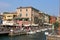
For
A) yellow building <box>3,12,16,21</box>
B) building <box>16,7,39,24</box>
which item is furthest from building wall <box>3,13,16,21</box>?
building <box>16,7,39,24</box>

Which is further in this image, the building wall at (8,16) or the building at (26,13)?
the building wall at (8,16)

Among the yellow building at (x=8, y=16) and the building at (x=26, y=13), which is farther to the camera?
the yellow building at (x=8, y=16)

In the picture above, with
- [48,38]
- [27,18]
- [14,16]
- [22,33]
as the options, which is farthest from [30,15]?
[48,38]

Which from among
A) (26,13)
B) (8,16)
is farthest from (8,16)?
(26,13)

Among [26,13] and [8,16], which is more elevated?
[26,13]

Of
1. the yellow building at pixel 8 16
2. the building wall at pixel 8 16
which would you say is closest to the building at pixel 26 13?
the yellow building at pixel 8 16

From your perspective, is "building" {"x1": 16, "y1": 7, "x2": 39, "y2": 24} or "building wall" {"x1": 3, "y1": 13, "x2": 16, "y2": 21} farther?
"building wall" {"x1": 3, "y1": 13, "x2": 16, "y2": 21}

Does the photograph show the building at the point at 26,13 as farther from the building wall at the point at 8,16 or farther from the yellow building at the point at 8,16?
the building wall at the point at 8,16

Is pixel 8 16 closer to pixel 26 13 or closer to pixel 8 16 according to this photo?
pixel 8 16

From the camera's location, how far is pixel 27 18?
90875mm

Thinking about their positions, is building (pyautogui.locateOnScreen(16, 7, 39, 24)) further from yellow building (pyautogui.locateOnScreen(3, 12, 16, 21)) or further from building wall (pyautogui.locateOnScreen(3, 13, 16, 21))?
building wall (pyautogui.locateOnScreen(3, 13, 16, 21))

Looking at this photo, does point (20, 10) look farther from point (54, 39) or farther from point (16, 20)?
point (54, 39)

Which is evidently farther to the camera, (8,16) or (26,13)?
(8,16)

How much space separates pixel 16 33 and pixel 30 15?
37.5 meters
